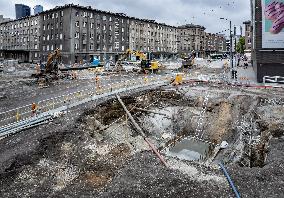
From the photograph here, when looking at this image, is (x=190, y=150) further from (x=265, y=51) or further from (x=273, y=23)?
(x=273, y=23)

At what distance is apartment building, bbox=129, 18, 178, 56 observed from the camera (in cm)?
10481

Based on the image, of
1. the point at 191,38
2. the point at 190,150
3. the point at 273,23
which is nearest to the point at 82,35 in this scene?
the point at 273,23

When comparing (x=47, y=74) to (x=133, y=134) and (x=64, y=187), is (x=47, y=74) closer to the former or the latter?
(x=133, y=134)

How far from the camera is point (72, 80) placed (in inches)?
1816

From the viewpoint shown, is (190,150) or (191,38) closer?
(190,150)

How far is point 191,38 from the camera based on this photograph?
152875mm

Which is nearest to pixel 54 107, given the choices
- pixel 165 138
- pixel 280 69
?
pixel 165 138

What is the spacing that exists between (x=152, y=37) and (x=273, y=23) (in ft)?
262

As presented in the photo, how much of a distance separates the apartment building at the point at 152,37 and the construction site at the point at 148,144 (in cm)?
7385

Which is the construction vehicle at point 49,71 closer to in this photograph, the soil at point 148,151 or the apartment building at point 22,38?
the soil at point 148,151

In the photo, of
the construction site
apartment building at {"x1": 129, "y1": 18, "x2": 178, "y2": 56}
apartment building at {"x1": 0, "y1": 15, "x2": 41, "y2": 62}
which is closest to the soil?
the construction site

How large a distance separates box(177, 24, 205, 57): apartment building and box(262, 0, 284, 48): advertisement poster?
10355 centimetres

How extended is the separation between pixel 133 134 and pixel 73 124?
13.8ft

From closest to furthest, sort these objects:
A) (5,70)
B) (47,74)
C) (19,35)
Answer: (47,74), (5,70), (19,35)
